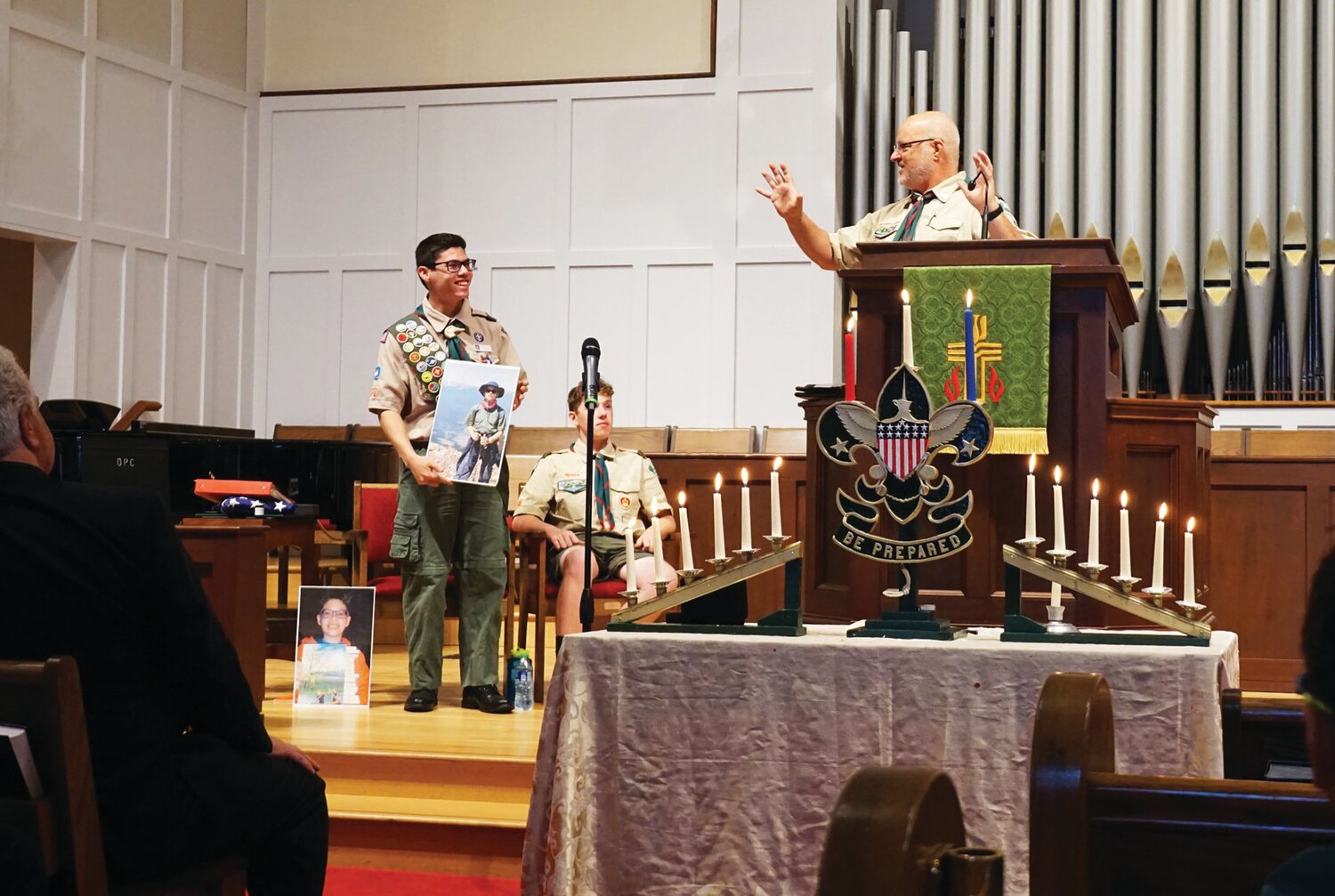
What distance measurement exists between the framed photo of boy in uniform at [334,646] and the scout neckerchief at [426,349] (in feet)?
2.52

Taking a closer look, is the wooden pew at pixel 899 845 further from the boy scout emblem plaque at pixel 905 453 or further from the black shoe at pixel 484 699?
the black shoe at pixel 484 699

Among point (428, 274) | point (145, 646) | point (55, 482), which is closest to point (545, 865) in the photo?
point (145, 646)

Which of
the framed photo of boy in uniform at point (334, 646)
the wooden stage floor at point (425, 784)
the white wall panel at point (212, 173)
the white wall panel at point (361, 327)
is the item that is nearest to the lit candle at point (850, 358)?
the wooden stage floor at point (425, 784)

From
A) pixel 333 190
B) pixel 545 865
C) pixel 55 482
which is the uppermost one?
pixel 333 190

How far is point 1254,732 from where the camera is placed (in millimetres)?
1812

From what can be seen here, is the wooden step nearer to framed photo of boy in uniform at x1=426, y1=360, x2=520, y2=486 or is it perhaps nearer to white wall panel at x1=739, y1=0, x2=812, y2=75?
framed photo of boy in uniform at x1=426, y1=360, x2=520, y2=486

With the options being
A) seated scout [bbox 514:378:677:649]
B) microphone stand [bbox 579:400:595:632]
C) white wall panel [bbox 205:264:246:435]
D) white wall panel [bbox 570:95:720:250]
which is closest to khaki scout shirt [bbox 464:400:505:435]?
seated scout [bbox 514:378:677:649]

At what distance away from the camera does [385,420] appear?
4.60 meters

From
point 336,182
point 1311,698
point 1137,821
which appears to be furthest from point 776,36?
point 1311,698

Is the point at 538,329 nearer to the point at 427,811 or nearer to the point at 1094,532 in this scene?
the point at 427,811

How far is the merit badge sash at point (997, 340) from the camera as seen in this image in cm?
304

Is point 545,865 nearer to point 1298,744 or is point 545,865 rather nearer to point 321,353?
point 1298,744

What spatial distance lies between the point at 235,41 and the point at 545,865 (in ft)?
29.2

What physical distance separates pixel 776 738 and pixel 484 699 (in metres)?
2.48
